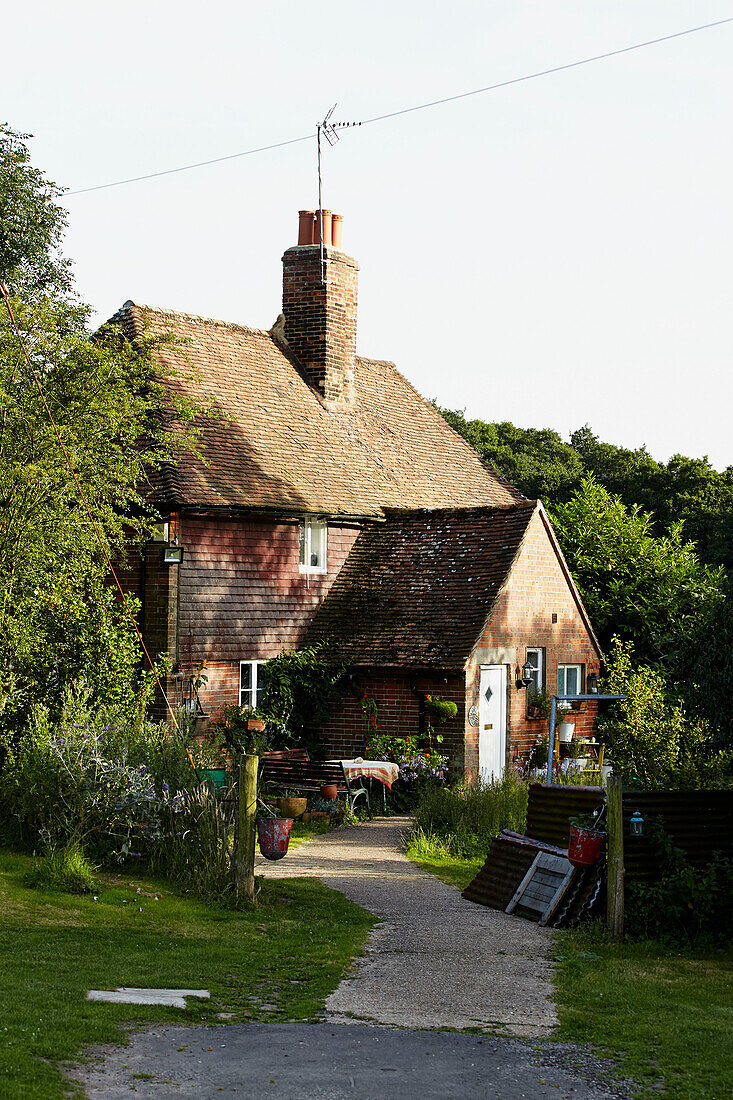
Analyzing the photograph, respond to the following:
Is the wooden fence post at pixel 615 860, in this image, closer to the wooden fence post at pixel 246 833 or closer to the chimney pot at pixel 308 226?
the wooden fence post at pixel 246 833

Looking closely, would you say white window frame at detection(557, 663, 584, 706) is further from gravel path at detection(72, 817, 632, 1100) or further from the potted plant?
gravel path at detection(72, 817, 632, 1100)

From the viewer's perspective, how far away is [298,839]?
17.0 meters

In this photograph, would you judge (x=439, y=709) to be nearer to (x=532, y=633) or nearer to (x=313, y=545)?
(x=532, y=633)

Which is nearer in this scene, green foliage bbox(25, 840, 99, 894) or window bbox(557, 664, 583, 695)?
green foliage bbox(25, 840, 99, 894)

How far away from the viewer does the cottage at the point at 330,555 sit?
2019 centimetres

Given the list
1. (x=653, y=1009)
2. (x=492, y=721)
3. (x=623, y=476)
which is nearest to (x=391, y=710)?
(x=492, y=721)

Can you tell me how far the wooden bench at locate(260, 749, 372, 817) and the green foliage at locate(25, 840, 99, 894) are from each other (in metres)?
6.14

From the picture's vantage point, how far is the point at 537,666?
22219 millimetres

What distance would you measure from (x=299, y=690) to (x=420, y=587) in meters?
3.00

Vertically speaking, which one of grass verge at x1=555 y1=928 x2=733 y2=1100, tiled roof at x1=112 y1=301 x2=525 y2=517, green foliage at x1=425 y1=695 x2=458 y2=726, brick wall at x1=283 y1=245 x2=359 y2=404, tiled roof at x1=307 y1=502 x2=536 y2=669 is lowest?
grass verge at x1=555 y1=928 x2=733 y2=1100

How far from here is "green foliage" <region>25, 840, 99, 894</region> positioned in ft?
40.6

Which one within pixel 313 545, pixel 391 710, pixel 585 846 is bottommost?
pixel 585 846

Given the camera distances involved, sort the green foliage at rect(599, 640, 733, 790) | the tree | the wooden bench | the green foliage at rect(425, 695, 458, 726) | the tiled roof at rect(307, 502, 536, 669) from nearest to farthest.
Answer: the tree, the green foliage at rect(599, 640, 733, 790), the wooden bench, the green foliage at rect(425, 695, 458, 726), the tiled roof at rect(307, 502, 536, 669)

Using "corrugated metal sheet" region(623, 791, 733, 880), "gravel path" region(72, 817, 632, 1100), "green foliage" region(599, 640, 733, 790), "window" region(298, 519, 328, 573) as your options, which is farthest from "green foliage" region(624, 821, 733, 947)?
"window" region(298, 519, 328, 573)
